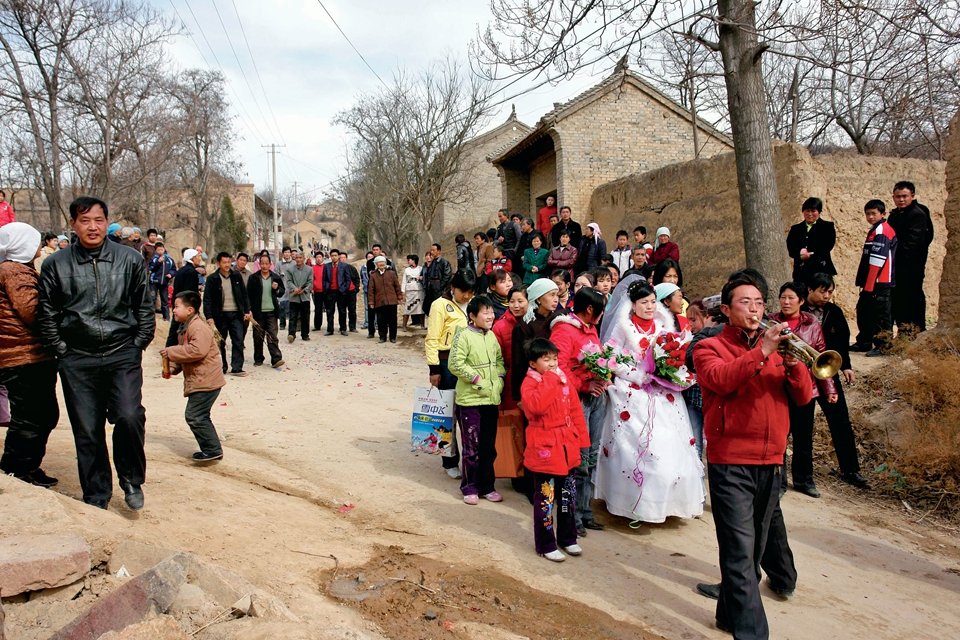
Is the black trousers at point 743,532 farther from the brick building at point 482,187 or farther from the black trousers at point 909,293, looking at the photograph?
the brick building at point 482,187

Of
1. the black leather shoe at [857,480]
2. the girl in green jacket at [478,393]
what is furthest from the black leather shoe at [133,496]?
the black leather shoe at [857,480]

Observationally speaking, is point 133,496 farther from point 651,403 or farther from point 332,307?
point 332,307

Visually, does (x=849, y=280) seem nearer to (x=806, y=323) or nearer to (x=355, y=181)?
(x=806, y=323)

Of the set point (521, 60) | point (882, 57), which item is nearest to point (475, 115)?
point (521, 60)

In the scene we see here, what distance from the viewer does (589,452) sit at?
17.1 ft

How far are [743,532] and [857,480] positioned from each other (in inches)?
129

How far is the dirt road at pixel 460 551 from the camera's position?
3.79 m

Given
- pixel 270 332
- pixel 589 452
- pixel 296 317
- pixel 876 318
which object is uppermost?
pixel 296 317

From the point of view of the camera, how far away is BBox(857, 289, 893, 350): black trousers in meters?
8.13

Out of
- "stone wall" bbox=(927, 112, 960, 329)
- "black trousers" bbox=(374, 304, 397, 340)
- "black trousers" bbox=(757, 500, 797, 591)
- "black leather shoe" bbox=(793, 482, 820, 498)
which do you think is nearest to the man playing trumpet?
"black trousers" bbox=(757, 500, 797, 591)

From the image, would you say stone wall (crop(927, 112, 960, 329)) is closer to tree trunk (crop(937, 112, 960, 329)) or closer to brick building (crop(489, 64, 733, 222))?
tree trunk (crop(937, 112, 960, 329))

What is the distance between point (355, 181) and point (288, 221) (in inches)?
2696

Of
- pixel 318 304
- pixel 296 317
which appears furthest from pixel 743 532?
pixel 318 304

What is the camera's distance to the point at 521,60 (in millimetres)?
8688
